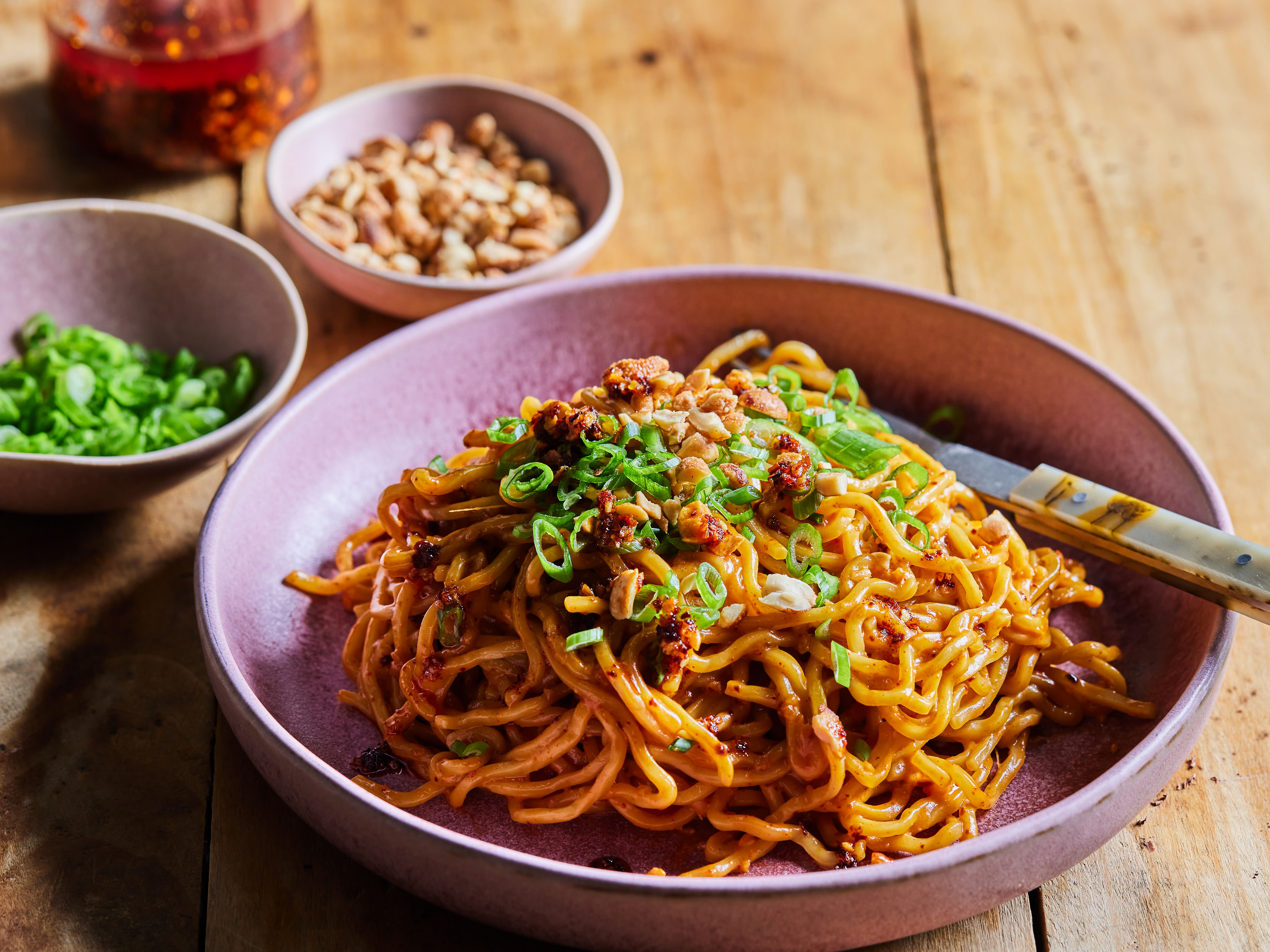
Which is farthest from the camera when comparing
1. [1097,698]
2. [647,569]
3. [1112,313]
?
[1112,313]

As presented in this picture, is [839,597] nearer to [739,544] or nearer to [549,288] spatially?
[739,544]

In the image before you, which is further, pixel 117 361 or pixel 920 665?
pixel 117 361

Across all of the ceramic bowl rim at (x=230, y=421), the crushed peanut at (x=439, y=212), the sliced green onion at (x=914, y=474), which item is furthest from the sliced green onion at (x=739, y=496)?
the crushed peanut at (x=439, y=212)

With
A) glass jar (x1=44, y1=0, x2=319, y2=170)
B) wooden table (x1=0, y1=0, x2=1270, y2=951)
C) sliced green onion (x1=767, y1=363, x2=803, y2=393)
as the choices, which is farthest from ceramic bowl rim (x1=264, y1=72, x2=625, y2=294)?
sliced green onion (x1=767, y1=363, x2=803, y2=393)

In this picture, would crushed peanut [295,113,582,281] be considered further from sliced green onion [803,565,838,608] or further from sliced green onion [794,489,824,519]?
sliced green onion [803,565,838,608]

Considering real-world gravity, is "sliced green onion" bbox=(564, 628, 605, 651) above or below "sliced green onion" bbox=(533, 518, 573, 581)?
below

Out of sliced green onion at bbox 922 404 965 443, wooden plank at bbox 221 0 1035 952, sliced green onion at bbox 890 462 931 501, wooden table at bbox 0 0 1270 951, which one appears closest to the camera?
wooden table at bbox 0 0 1270 951

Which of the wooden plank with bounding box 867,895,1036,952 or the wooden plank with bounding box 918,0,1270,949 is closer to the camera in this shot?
the wooden plank with bounding box 867,895,1036,952

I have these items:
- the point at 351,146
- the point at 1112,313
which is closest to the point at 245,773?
the point at 351,146
